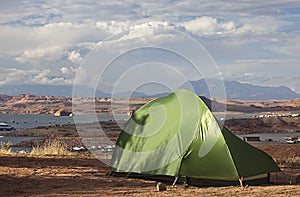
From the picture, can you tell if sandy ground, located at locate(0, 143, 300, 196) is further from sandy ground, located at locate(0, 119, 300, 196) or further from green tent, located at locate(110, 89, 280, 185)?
green tent, located at locate(110, 89, 280, 185)

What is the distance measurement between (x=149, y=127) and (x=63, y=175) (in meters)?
3.04

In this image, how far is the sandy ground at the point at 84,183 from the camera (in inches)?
495


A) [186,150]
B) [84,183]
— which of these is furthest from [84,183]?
[186,150]

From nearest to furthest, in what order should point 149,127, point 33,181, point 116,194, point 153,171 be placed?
point 116,194
point 33,181
point 153,171
point 149,127

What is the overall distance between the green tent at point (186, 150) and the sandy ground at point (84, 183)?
21.3 inches

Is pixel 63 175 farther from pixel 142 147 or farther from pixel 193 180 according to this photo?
pixel 193 180

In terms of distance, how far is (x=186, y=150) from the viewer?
15.0 metres

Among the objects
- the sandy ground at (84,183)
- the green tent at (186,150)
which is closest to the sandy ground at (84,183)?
the sandy ground at (84,183)

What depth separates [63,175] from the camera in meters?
15.8

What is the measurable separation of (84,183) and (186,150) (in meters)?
3.06

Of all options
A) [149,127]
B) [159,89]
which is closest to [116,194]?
[149,127]

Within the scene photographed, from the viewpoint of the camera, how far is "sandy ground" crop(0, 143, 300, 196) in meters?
12.6

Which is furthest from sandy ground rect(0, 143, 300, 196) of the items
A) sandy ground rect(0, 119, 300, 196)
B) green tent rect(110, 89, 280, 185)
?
green tent rect(110, 89, 280, 185)

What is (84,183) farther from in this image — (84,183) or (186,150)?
(186,150)
